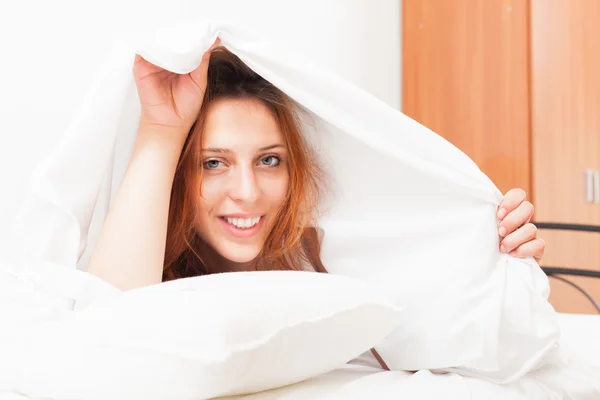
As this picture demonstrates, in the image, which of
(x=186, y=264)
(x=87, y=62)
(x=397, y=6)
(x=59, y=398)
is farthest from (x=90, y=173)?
(x=397, y=6)

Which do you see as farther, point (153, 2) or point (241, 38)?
point (153, 2)

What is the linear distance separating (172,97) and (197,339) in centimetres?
62

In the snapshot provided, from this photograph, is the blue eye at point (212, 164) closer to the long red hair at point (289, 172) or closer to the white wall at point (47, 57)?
the long red hair at point (289, 172)

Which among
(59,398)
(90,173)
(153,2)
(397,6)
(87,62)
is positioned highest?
(397,6)

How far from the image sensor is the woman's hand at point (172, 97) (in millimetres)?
1091

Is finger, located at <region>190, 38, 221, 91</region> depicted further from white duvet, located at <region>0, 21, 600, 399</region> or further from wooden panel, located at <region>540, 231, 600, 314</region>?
wooden panel, located at <region>540, 231, 600, 314</region>

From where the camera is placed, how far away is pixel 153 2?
74.0 inches

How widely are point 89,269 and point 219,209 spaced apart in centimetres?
26

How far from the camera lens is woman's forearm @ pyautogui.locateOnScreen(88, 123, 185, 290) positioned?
1076 millimetres

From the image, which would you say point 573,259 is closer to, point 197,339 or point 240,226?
point 240,226

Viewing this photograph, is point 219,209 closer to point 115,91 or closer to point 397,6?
point 115,91

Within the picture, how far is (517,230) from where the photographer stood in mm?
981

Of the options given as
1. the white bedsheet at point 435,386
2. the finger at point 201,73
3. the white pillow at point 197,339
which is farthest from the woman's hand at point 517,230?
the finger at point 201,73

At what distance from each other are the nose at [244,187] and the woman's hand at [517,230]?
43 cm
